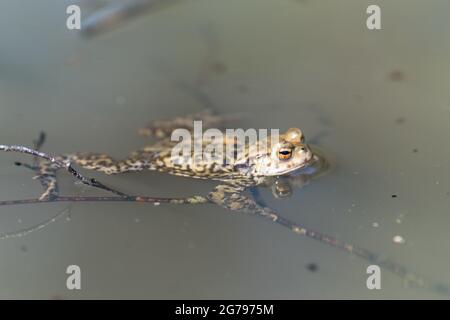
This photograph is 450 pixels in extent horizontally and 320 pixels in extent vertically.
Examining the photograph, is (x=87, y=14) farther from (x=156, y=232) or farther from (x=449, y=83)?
(x=449, y=83)

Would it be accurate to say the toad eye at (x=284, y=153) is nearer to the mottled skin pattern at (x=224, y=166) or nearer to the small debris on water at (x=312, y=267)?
the mottled skin pattern at (x=224, y=166)

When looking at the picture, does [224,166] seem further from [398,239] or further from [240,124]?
[398,239]

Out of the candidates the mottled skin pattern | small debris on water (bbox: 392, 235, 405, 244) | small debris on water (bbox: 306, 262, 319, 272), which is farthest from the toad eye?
small debris on water (bbox: 392, 235, 405, 244)

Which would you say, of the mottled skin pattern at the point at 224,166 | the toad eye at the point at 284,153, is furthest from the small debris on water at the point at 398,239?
the toad eye at the point at 284,153

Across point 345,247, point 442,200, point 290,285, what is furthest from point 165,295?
point 442,200

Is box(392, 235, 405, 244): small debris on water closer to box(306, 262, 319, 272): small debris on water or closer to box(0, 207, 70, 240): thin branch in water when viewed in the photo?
box(306, 262, 319, 272): small debris on water

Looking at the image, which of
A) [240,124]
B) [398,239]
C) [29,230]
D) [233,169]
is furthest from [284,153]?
[29,230]
